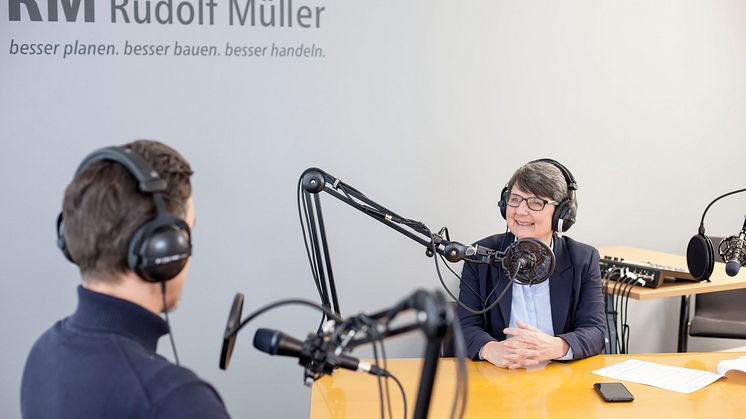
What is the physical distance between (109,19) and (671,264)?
2727 mm

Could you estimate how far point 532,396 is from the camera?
1854 mm

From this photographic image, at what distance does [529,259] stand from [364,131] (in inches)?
63.9

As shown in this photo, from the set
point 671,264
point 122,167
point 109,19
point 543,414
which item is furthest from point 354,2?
point 122,167

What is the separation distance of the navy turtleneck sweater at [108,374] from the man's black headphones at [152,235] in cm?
8

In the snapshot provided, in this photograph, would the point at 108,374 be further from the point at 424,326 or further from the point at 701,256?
the point at 701,256

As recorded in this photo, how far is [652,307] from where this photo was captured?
3824mm

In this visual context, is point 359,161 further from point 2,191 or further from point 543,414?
point 543,414

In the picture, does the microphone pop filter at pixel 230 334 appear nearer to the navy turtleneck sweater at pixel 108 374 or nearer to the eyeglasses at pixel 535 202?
the navy turtleneck sweater at pixel 108 374

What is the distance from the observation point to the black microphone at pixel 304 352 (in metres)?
1.05

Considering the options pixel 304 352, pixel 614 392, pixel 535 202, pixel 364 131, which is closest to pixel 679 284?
pixel 535 202

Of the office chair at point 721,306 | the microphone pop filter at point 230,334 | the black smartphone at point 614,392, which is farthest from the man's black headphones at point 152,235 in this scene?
the office chair at point 721,306

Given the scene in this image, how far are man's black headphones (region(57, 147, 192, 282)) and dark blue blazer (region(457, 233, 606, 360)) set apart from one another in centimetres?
145

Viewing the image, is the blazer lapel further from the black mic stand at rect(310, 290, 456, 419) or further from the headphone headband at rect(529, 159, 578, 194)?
the black mic stand at rect(310, 290, 456, 419)

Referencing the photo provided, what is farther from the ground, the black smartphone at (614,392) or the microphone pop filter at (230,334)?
the microphone pop filter at (230,334)
